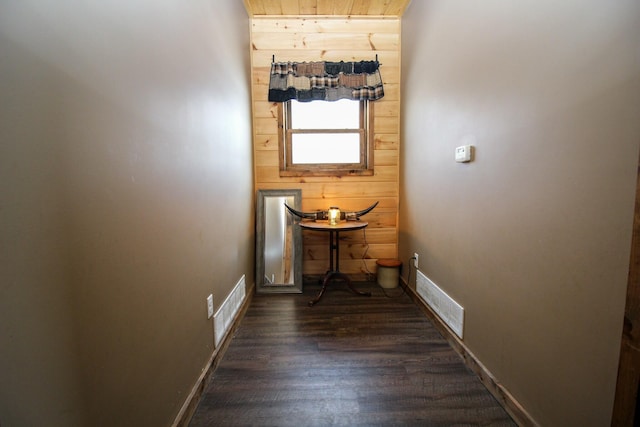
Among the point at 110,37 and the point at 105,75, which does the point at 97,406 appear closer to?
the point at 105,75

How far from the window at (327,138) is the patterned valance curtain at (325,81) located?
126 millimetres

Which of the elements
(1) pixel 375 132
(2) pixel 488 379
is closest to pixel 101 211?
(2) pixel 488 379

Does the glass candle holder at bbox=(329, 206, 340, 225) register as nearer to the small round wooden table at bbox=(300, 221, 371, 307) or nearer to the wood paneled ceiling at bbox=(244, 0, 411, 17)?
the small round wooden table at bbox=(300, 221, 371, 307)

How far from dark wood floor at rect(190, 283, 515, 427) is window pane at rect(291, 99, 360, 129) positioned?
1.89m

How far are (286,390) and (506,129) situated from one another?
1.71 metres

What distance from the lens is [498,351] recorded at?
4.61ft

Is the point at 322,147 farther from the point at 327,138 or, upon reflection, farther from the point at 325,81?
the point at 325,81

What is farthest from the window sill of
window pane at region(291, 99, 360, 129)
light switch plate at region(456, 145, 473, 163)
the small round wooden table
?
light switch plate at region(456, 145, 473, 163)

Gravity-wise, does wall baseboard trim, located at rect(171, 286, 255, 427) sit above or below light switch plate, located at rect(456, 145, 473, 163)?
below

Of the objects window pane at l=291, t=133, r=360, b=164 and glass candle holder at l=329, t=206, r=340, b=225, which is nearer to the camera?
glass candle holder at l=329, t=206, r=340, b=225

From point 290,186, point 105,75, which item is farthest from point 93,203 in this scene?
point 290,186

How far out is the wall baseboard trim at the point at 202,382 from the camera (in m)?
1.24

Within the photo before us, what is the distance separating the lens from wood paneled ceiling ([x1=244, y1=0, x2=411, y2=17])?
2605mm

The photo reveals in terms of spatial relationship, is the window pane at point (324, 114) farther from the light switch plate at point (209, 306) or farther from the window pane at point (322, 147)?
the light switch plate at point (209, 306)
